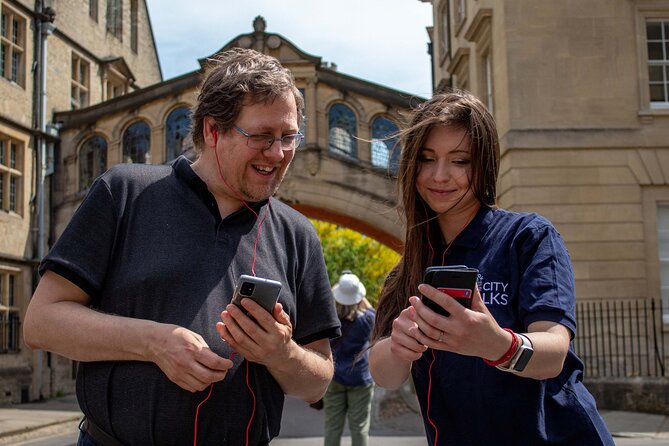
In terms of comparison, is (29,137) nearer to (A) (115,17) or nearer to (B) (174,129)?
(B) (174,129)

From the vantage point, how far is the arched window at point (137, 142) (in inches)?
958

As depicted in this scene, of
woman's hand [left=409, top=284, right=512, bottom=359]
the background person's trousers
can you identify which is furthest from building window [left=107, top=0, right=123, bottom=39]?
woman's hand [left=409, top=284, right=512, bottom=359]

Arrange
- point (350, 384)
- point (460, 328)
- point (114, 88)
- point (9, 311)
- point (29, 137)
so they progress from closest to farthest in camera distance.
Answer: point (460, 328)
point (350, 384)
point (9, 311)
point (29, 137)
point (114, 88)

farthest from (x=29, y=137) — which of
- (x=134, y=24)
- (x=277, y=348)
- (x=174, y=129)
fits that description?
(x=277, y=348)

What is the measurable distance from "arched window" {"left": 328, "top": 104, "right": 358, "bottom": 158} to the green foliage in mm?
17364

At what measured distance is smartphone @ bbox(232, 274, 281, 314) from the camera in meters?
2.39

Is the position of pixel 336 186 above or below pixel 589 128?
below

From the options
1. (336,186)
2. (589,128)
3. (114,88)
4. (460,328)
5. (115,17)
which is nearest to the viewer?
(460,328)

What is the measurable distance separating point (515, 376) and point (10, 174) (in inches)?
811

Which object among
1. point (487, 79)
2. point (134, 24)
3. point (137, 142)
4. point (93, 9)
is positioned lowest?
point (137, 142)

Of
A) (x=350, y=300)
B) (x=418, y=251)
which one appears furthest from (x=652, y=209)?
(x=418, y=251)

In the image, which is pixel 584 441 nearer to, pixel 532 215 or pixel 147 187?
pixel 532 215

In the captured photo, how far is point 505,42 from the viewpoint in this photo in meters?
16.6

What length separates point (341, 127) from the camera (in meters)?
23.6
